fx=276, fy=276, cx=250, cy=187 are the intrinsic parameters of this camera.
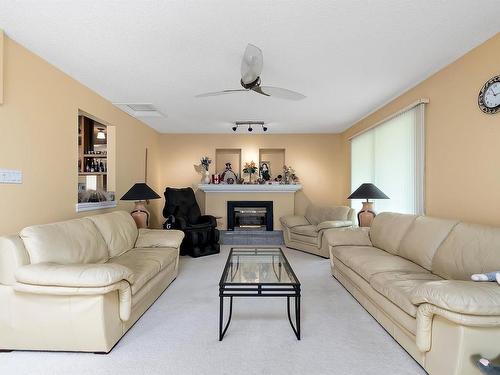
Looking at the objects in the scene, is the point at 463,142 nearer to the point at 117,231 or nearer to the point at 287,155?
the point at 117,231

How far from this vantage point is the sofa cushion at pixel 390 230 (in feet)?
9.96

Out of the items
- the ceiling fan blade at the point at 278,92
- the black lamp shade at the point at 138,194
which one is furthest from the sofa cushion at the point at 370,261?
the black lamp shade at the point at 138,194

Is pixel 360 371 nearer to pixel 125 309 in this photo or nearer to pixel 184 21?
pixel 125 309

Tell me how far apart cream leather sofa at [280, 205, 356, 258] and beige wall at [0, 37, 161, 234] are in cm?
357

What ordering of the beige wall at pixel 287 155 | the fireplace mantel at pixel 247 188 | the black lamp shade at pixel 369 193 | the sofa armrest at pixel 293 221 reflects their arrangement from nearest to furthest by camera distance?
1. the black lamp shade at pixel 369 193
2. the sofa armrest at pixel 293 221
3. the fireplace mantel at pixel 247 188
4. the beige wall at pixel 287 155

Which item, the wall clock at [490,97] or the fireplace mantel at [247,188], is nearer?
the wall clock at [490,97]

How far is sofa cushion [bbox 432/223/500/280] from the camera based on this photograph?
200cm

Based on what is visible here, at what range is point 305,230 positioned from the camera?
202 inches

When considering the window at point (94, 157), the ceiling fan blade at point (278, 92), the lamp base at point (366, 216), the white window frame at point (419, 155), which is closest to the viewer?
the ceiling fan blade at point (278, 92)

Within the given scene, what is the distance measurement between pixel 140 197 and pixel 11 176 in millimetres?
1659

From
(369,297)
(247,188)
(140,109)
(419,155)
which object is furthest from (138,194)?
(419,155)

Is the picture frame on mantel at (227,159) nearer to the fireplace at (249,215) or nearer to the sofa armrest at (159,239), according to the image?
the fireplace at (249,215)

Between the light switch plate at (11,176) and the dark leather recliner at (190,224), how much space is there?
8.60ft

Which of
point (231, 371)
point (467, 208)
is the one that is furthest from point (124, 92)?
point (467, 208)
